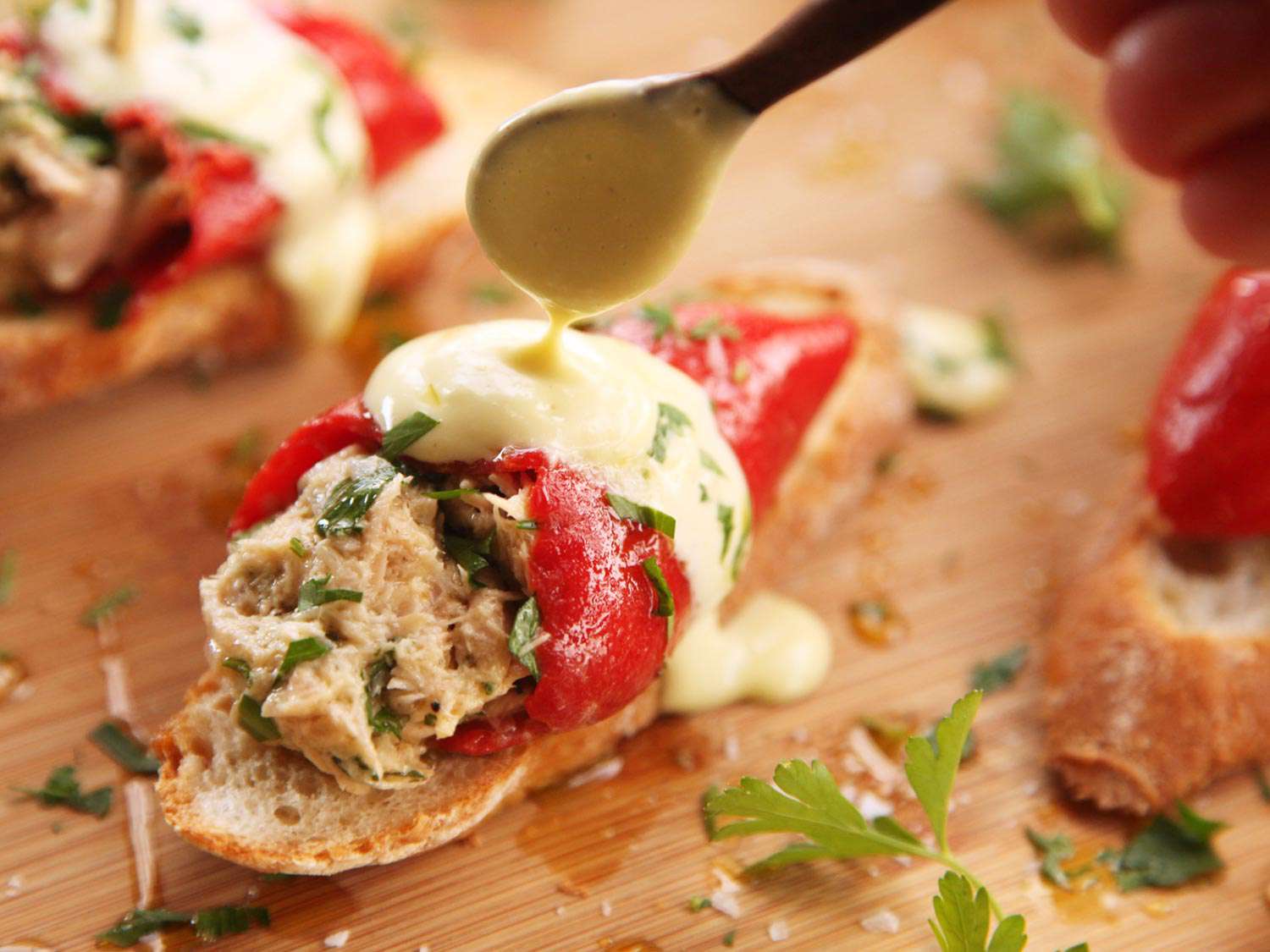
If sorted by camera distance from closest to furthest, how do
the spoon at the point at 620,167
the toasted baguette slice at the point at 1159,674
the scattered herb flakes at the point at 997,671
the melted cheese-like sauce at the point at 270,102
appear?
1. the spoon at the point at 620,167
2. the toasted baguette slice at the point at 1159,674
3. the scattered herb flakes at the point at 997,671
4. the melted cheese-like sauce at the point at 270,102

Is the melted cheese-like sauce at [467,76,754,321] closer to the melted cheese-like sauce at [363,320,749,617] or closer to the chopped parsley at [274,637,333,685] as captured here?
the melted cheese-like sauce at [363,320,749,617]

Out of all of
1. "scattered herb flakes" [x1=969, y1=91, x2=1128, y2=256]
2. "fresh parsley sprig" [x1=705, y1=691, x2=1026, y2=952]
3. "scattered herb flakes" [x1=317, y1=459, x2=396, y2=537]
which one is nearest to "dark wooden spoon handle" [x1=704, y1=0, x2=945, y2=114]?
"scattered herb flakes" [x1=317, y1=459, x2=396, y2=537]

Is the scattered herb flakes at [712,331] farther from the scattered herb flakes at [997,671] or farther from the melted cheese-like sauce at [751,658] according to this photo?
the scattered herb flakes at [997,671]

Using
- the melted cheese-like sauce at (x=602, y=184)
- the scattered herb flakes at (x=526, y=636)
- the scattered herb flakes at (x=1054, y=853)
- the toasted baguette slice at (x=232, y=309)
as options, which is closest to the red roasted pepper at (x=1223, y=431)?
the scattered herb flakes at (x=1054, y=853)

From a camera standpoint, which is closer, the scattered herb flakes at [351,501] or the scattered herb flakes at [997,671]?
the scattered herb flakes at [351,501]

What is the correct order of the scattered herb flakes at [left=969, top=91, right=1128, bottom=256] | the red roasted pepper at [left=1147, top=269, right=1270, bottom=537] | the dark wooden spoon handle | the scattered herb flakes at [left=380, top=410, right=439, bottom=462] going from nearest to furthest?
the dark wooden spoon handle < the scattered herb flakes at [left=380, top=410, right=439, bottom=462] < the red roasted pepper at [left=1147, top=269, right=1270, bottom=537] < the scattered herb flakes at [left=969, top=91, right=1128, bottom=256]

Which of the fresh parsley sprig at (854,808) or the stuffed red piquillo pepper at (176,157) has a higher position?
the stuffed red piquillo pepper at (176,157)

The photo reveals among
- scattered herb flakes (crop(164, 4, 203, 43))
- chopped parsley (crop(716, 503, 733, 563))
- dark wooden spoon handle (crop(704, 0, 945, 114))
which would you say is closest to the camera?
dark wooden spoon handle (crop(704, 0, 945, 114))
